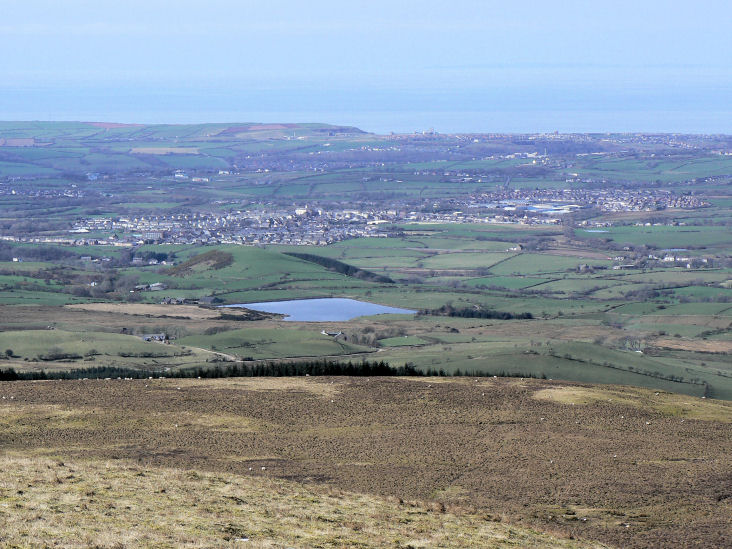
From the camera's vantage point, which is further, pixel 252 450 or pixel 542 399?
pixel 542 399

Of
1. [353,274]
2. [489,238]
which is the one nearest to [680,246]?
[489,238]

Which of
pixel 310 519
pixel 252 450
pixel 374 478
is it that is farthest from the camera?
pixel 252 450

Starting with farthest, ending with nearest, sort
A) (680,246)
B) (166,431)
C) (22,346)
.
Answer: (680,246) → (22,346) → (166,431)

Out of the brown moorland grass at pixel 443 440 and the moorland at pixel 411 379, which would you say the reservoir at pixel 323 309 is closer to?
the moorland at pixel 411 379

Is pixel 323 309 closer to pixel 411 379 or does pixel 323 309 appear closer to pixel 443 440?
pixel 411 379

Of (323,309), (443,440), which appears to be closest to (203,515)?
(443,440)

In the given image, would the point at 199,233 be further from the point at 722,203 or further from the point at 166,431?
the point at 166,431

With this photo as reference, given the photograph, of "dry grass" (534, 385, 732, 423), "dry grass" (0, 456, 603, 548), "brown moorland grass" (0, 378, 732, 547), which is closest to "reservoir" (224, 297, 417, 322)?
"dry grass" (534, 385, 732, 423)
